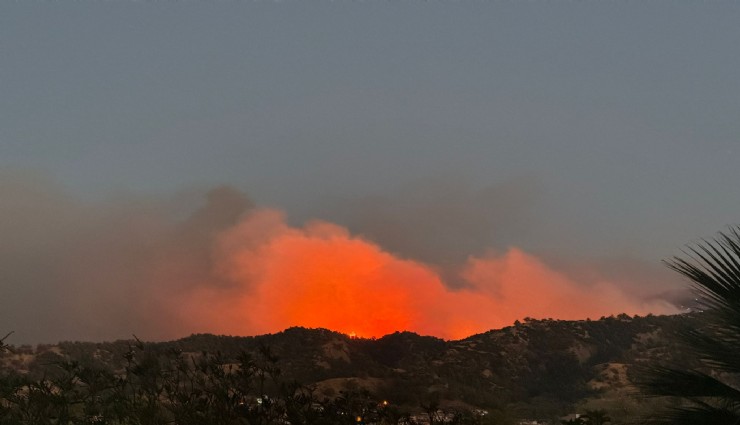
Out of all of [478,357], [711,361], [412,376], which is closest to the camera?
[711,361]

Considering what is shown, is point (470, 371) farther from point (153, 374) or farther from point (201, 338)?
point (153, 374)

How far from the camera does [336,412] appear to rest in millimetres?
8266

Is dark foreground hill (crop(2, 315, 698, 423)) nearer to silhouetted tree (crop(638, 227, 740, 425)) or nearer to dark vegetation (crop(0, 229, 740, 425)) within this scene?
dark vegetation (crop(0, 229, 740, 425))

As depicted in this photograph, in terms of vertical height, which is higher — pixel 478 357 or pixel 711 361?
pixel 478 357

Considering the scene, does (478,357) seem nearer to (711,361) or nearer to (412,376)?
(412,376)

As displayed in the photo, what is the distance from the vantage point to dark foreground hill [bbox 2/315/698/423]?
226 feet

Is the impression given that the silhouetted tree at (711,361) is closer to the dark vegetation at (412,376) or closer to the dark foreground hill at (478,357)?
the dark vegetation at (412,376)

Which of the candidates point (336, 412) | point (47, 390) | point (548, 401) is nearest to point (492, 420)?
point (336, 412)

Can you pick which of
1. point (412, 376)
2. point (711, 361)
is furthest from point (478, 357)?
point (711, 361)

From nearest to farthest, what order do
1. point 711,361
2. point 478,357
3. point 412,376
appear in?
point 711,361
point 412,376
point 478,357

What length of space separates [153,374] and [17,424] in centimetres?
401

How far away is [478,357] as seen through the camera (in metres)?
82.8

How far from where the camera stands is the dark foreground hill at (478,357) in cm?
6881

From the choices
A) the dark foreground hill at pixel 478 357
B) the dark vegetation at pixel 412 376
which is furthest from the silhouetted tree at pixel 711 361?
the dark foreground hill at pixel 478 357
